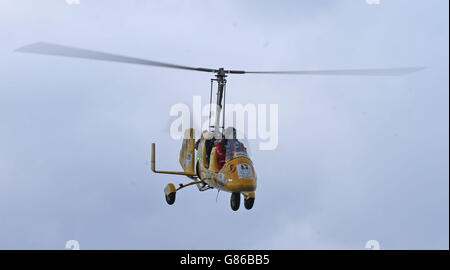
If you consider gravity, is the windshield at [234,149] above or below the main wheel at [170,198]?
above

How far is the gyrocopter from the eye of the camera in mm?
16484

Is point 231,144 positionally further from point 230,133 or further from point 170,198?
point 170,198

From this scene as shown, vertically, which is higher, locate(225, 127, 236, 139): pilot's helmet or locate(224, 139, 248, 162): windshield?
locate(225, 127, 236, 139): pilot's helmet

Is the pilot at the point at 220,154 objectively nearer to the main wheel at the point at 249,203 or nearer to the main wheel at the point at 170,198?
the main wheel at the point at 249,203

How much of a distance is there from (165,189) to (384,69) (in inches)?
324

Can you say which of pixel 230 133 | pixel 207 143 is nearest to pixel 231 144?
pixel 230 133

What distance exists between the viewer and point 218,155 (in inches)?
Result: 700

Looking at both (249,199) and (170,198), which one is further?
(170,198)

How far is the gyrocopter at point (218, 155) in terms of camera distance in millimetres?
16484

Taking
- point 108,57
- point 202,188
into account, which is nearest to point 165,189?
point 202,188

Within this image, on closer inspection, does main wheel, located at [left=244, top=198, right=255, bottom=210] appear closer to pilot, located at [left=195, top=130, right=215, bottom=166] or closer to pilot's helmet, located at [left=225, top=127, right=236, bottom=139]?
pilot, located at [left=195, top=130, right=215, bottom=166]

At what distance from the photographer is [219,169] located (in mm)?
17656

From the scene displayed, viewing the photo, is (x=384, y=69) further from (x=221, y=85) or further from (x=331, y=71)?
(x=221, y=85)

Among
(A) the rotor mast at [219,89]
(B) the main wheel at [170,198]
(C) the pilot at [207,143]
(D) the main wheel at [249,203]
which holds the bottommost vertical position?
(D) the main wheel at [249,203]
